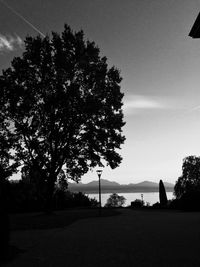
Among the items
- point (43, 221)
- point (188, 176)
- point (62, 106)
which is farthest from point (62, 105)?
point (188, 176)

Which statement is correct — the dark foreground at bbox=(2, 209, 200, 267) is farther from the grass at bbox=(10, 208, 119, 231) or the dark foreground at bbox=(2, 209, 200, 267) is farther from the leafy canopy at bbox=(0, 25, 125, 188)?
the leafy canopy at bbox=(0, 25, 125, 188)

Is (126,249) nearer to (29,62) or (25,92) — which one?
(25,92)

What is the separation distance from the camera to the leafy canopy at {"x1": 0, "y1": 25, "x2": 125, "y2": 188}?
25469mm

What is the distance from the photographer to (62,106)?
25.4 meters

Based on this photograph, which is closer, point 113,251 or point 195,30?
point 113,251

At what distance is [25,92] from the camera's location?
83.0 feet

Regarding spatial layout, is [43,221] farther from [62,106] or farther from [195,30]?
[195,30]

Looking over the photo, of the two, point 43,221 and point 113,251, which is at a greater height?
point 43,221

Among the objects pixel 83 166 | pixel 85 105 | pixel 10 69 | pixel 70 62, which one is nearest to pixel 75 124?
pixel 85 105

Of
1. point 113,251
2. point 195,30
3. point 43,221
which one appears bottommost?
point 113,251

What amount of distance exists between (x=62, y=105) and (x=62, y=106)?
11 cm

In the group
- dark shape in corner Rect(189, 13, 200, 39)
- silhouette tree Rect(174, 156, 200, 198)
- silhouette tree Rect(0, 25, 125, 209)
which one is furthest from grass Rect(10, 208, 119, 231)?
silhouette tree Rect(174, 156, 200, 198)

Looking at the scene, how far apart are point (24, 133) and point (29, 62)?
702 cm

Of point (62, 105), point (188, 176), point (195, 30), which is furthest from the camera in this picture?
point (188, 176)
